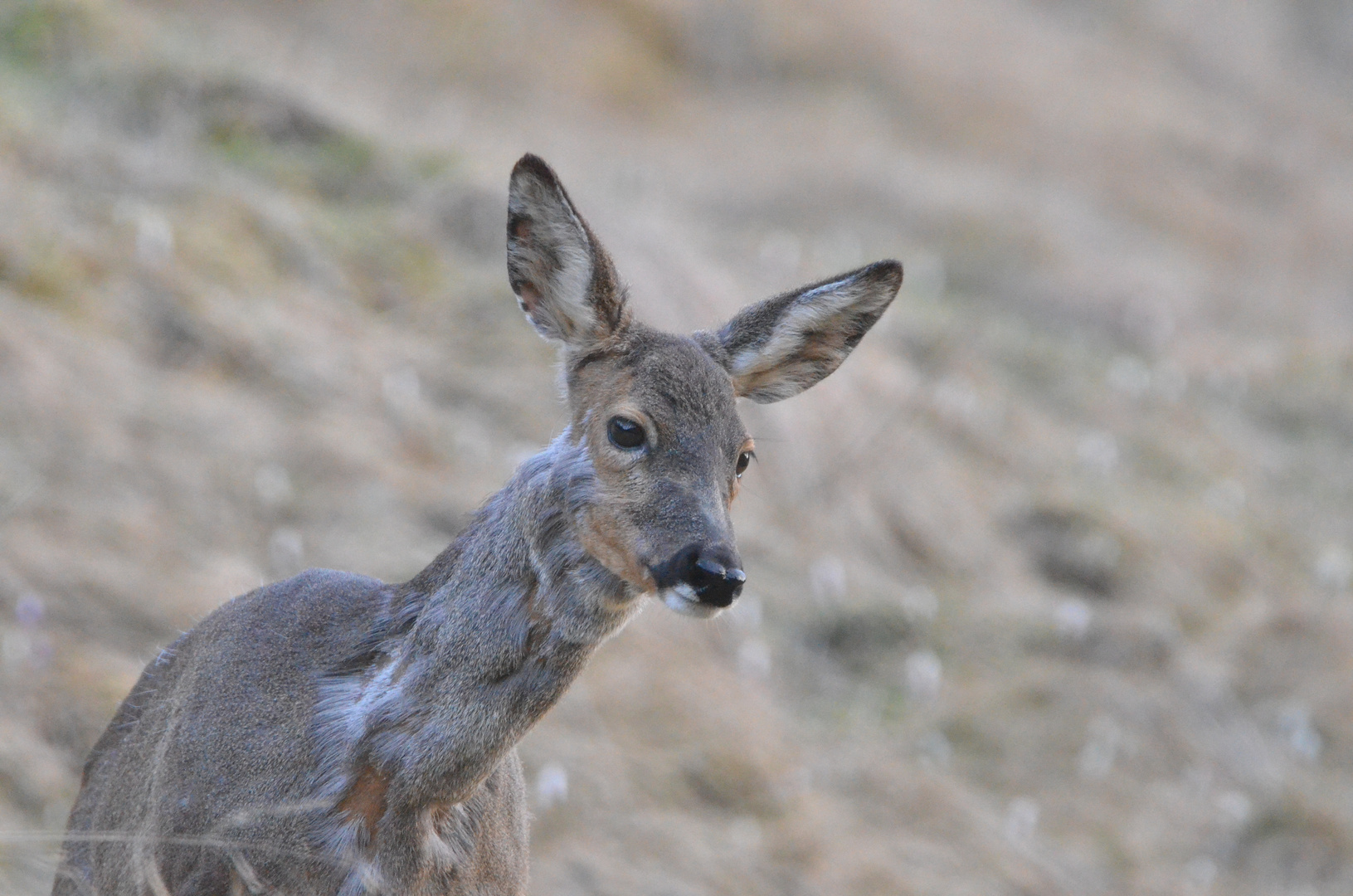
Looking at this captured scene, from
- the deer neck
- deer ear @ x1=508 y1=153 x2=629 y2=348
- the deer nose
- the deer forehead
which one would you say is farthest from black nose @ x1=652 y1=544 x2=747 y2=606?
deer ear @ x1=508 y1=153 x2=629 y2=348

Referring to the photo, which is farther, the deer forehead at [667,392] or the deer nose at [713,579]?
the deer forehead at [667,392]

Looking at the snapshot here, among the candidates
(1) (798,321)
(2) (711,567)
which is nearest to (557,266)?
(1) (798,321)

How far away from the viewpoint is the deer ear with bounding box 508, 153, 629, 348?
454 cm

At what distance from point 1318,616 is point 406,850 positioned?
34.5 ft

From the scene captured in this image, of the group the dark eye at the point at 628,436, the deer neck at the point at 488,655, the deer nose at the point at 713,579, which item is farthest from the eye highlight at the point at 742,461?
the deer nose at the point at 713,579

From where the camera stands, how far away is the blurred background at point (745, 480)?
814cm

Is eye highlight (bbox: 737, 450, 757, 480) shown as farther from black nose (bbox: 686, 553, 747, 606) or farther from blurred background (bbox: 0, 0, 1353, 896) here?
blurred background (bbox: 0, 0, 1353, 896)

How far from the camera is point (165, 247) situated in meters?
9.84

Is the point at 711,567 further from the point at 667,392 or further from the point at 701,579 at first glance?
the point at 667,392

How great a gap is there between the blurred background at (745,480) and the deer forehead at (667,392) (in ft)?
6.02

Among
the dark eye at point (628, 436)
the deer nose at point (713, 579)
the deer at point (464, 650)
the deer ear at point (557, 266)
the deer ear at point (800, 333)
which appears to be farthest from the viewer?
the deer ear at point (800, 333)

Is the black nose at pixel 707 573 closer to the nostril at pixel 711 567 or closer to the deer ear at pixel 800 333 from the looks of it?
the nostril at pixel 711 567

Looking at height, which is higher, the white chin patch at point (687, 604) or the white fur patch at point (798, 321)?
the white fur patch at point (798, 321)

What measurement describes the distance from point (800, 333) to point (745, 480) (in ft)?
21.9
